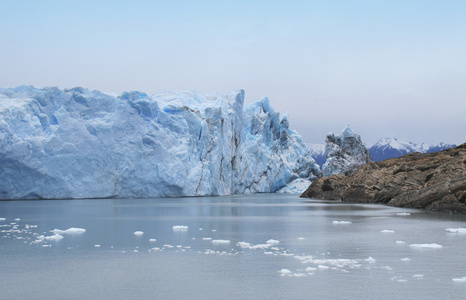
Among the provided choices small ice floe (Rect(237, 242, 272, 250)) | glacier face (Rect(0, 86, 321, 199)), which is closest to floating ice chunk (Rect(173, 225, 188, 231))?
small ice floe (Rect(237, 242, 272, 250))

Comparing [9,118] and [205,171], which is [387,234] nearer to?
[9,118]

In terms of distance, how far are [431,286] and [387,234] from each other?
5.31m

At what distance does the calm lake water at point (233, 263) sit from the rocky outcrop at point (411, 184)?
656cm

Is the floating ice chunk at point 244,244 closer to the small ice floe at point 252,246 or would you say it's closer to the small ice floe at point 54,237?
the small ice floe at point 252,246

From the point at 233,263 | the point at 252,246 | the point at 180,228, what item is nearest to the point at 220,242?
the point at 252,246

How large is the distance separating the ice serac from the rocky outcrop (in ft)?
40.7

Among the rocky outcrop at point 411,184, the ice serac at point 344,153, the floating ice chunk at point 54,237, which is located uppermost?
the ice serac at point 344,153

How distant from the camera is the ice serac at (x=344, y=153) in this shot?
157 ft

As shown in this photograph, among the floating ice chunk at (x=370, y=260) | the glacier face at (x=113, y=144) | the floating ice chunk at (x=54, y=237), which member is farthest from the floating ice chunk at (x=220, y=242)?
the glacier face at (x=113, y=144)

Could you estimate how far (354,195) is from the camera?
29000 mm

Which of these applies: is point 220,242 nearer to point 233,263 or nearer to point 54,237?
point 233,263

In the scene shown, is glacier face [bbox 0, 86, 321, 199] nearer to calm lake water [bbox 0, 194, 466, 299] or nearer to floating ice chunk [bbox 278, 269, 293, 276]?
calm lake water [bbox 0, 194, 466, 299]

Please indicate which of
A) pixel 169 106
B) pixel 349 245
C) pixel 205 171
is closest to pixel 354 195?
pixel 205 171

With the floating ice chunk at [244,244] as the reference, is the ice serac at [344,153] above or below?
above
